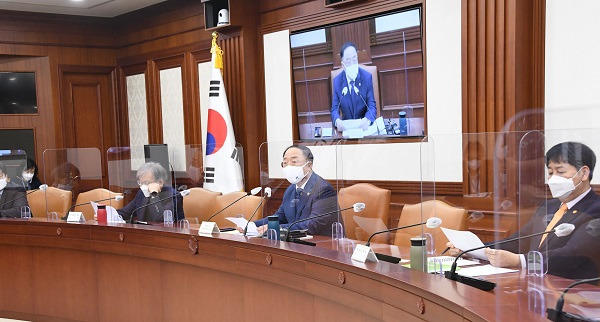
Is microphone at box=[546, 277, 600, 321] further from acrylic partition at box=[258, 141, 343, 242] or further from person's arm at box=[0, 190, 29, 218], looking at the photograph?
person's arm at box=[0, 190, 29, 218]

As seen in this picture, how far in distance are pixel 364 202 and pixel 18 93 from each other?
5.33 metres

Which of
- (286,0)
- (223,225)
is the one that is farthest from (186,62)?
(223,225)

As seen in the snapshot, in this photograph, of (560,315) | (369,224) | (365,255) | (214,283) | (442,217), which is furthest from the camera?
(214,283)

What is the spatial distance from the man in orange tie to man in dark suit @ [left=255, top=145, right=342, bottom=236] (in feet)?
4.14

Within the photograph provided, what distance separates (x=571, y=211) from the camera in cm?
217

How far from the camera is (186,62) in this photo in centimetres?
669

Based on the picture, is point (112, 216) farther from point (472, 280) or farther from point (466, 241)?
point (472, 280)

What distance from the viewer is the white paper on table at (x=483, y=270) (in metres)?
2.34

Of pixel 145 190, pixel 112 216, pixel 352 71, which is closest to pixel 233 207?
pixel 145 190

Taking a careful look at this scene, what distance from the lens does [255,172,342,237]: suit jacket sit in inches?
133

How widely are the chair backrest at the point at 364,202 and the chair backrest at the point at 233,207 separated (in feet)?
2.13

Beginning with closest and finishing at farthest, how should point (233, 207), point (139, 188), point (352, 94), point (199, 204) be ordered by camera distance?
point (233, 207) < point (139, 188) < point (199, 204) < point (352, 94)

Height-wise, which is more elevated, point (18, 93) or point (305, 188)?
point (18, 93)

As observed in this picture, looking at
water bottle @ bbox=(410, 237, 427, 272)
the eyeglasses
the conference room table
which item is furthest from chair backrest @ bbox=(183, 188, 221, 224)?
water bottle @ bbox=(410, 237, 427, 272)
